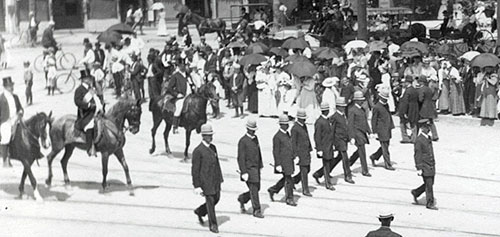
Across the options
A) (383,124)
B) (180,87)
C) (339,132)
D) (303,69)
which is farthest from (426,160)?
(303,69)

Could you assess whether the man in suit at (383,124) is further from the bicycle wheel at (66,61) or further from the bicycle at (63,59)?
the bicycle wheel at (66,61)

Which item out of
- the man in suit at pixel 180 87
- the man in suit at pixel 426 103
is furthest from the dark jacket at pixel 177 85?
the man in suit at pixel 426 103

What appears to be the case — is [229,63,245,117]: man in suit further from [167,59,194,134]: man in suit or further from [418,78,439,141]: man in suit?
[418,78,439,141]: man in suit

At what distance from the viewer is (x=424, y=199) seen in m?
16.2

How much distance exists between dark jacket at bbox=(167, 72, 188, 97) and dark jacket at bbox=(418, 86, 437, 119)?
5646 millimetres

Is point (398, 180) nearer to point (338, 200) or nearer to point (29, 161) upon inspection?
point (338, 200)

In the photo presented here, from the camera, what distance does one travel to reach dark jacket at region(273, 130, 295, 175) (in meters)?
15.3

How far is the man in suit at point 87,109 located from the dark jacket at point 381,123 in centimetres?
591

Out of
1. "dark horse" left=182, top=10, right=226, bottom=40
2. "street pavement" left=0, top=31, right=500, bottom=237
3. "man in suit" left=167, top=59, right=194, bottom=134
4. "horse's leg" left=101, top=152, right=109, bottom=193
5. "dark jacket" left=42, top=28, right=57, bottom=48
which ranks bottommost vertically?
"street pavement" left=0, top=31, right=500, bottom=237

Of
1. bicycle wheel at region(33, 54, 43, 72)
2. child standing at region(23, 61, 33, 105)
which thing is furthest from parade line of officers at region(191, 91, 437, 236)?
bicycle wheel at region(33, 54, 43, 72)

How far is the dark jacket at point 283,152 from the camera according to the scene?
1530cm

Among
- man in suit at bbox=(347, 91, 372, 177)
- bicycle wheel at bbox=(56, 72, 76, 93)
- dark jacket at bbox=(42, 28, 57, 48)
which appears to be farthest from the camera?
dark jacket at bbox=(42, 28, 57, 48)

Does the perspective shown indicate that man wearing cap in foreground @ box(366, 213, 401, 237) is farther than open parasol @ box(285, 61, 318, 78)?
No

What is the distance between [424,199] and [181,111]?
595 cm
